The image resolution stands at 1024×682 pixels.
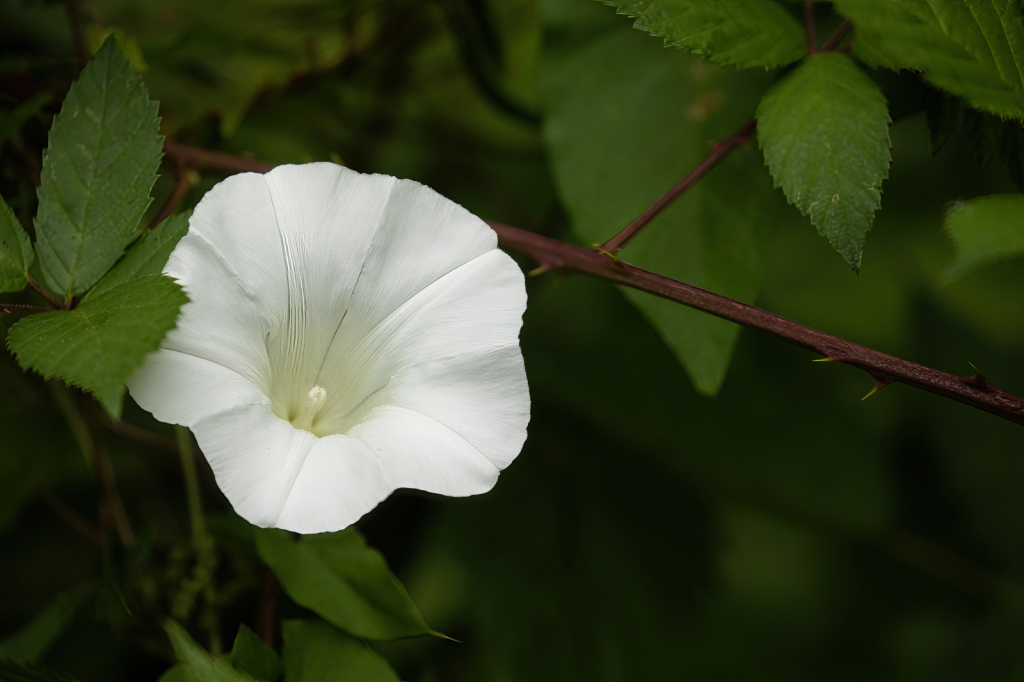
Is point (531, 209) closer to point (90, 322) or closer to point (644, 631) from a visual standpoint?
point (644, 631)

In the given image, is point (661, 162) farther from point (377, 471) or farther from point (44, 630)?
point (44, 630)

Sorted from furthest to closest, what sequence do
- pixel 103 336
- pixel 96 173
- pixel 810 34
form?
pixel 810 34 → pixel 96 173 → pixel 103 336

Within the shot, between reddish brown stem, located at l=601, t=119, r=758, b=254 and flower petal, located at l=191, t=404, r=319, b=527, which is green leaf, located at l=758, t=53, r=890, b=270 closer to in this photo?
reddish brown stem, located at l=601, t=119, r=758, b=254

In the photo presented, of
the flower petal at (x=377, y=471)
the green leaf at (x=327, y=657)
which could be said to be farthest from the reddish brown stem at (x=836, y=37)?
the green leaf at (x=327, y=657)

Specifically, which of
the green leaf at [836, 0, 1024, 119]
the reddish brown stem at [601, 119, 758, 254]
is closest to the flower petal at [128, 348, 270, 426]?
the reddish brown stem at [601, 119, 758, 254]

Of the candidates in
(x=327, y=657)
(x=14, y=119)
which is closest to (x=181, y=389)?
(x=327, y=657)

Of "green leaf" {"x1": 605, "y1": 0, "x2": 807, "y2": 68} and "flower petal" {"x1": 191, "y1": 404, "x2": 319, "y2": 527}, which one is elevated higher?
"green leaf" {"x1": 605, "y1": 0, "x2": 807, "y2": 68}
